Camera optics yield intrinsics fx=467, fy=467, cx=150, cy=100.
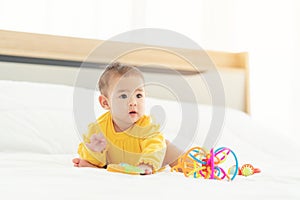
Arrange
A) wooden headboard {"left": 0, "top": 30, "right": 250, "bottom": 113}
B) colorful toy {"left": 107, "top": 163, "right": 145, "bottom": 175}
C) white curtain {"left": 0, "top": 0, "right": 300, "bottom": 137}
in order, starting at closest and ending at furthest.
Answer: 1. colorful toy {"left": 107, "top": 163, "right": 145, "bottom": 175}
2. wooden headboard {"left": 0, "top": 30, "right": 250, "bottom": 113}
3. white curtain {"left": 0, "top": 0, "right": 300, "bottom": 137}

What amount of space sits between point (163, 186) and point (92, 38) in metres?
1.46

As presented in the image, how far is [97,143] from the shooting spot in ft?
3.90

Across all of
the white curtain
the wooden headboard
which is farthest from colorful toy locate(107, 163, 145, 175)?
the white curtain

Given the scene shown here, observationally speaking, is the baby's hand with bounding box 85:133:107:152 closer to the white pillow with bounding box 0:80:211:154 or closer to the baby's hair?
the baby's hair

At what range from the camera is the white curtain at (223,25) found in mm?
2154

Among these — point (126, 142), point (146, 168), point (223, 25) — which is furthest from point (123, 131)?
point (223, 25)

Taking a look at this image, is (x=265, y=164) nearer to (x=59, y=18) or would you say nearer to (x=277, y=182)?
(x=277, y=182)

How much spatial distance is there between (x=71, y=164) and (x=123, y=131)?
0.18 meters

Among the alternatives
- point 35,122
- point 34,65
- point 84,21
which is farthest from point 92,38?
point 35,122

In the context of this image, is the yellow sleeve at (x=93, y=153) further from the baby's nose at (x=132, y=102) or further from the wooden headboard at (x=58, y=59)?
the wooden headboard at (x=58, y=59)

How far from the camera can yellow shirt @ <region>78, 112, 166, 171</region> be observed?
118 cm

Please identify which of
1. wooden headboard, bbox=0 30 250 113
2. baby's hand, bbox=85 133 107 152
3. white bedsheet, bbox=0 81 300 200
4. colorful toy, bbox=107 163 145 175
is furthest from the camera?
wooden headboard, bbox=0 30 250 113

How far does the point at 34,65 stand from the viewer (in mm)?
2006

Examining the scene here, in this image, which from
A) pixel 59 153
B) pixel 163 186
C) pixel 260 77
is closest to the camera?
pixel 163 186
